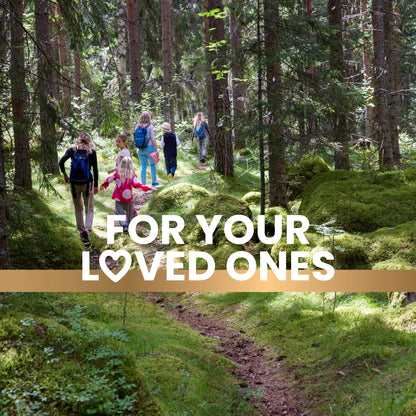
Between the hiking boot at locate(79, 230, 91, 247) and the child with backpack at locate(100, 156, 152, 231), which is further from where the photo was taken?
the child with backpack at locate(100, 156, 152, 231)

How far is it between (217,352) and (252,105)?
17.4 feet

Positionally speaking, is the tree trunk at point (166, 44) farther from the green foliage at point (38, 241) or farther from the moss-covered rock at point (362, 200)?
the green foliage at point (38, 241)

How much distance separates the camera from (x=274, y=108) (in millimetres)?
9945

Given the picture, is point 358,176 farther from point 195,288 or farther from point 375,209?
point 195,288

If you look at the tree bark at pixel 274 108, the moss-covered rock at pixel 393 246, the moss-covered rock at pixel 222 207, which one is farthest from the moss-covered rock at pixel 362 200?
the moss-covered rock at pixel 222 207

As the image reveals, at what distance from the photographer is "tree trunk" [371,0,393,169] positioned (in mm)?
14836

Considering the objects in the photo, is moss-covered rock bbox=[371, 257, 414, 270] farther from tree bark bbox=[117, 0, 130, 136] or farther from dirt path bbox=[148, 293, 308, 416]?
tree bark bbox=[117, 0, 130, 136]

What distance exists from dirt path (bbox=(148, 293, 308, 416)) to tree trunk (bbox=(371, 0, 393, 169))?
29.5 feet

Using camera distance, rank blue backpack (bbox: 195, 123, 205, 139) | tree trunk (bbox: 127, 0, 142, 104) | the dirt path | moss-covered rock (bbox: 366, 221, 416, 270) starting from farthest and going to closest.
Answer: tree trunk (bbox: 127, 0, 142, 104) → blue backpack (bbox: 195, 123, 205, 139) → moss-covered rock (bbox: 366, 221, 416, 270) → the dirt path

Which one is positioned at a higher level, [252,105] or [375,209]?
[252,105]

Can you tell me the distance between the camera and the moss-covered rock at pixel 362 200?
32.2 ft

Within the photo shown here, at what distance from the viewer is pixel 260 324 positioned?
7.56 metres

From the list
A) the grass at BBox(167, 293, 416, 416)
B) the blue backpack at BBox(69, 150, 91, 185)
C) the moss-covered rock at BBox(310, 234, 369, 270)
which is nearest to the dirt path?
the grass at BBox(167, 293, 416, 416)

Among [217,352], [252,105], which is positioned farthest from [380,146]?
[217,352]
